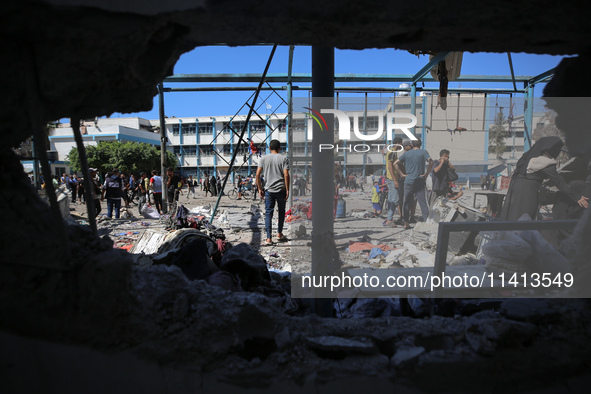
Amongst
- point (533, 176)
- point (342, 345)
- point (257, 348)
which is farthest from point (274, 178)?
point (342, 345)

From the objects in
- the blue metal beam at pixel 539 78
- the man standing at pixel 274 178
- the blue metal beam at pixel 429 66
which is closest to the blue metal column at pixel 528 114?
the blue metal beam at pixel 539 78

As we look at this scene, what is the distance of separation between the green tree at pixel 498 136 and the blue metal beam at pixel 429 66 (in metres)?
3.49

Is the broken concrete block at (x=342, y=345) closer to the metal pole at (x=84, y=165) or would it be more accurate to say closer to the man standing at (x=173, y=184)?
the metal pole at (x=84, y=165)

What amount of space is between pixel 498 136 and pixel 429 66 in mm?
7279

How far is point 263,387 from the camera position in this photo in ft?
4.63

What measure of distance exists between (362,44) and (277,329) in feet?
4.56

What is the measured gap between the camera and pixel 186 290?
1.62 metres

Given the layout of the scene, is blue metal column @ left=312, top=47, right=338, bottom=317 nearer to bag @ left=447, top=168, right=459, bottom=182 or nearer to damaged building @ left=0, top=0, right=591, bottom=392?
damaged building @ left=0, top=0, right=591, bottom=392

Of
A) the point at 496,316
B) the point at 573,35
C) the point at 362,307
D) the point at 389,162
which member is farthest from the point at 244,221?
the point at 573,35

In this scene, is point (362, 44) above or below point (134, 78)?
above

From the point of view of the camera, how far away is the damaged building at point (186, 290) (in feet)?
4.10

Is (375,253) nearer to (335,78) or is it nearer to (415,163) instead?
(415,163)

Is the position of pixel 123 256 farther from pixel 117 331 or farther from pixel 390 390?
pixel 390 390

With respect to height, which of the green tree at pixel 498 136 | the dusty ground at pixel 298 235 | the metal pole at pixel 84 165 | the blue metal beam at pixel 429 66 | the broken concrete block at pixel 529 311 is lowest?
the dusty ground at pixel 298 235
